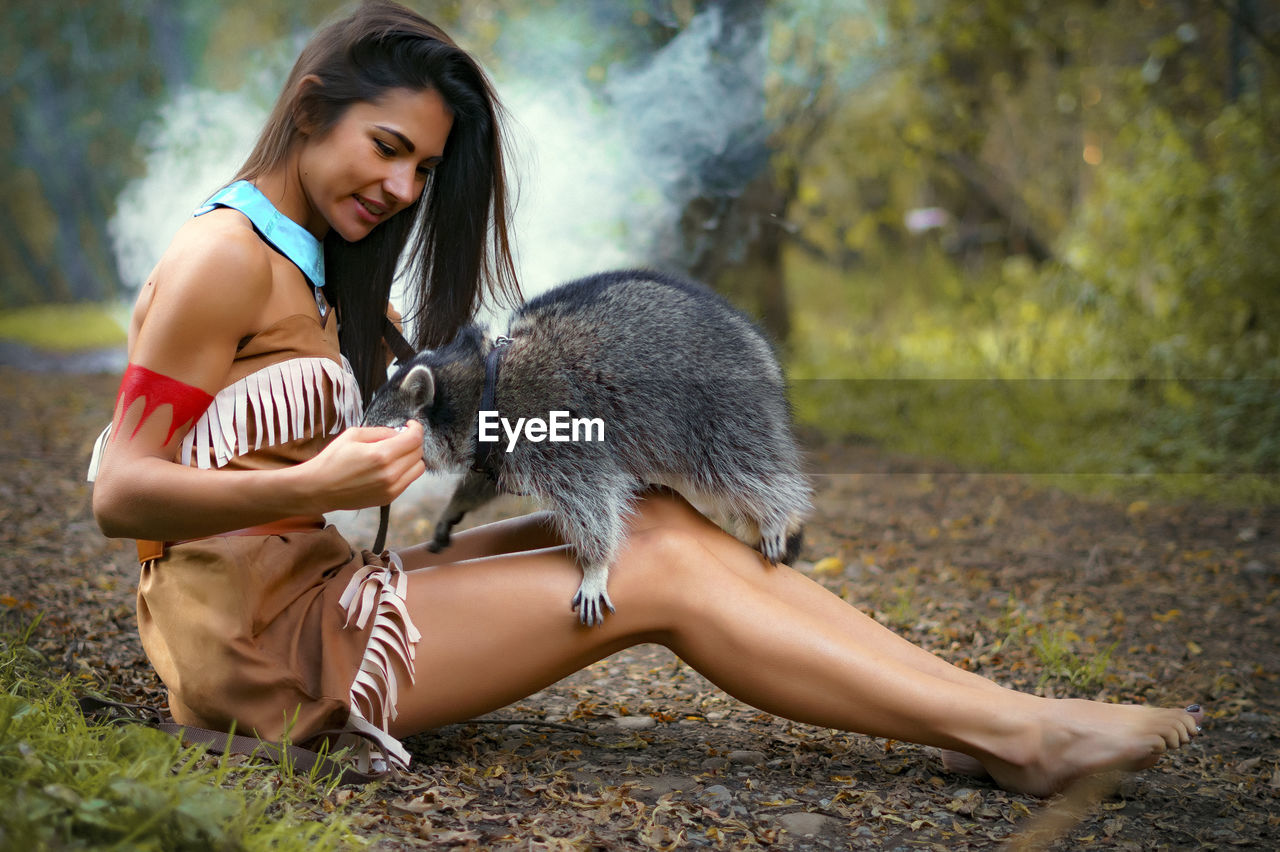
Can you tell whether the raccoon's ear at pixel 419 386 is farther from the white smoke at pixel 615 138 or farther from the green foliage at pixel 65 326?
the green foliage at pixel 65 326

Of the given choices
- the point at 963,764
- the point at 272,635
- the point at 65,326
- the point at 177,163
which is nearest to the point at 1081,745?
the point at 963,764

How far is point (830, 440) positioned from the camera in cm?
626

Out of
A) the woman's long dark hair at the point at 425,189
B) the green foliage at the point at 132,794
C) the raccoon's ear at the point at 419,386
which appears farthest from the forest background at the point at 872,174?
the green foliage at the point at 132,794

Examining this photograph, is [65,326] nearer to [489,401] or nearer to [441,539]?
[441,539]

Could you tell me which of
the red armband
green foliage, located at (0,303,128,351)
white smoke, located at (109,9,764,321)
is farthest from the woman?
green foliage, located at (0,303,128,351)

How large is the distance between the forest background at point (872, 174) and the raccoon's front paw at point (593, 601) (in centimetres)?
204

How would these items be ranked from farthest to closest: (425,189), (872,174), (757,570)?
(872,174)
(425,189)
(757,570)

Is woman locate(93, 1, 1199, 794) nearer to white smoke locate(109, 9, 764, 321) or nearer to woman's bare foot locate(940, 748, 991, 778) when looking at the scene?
woman's bare foot locate(940, 748, 991, 778)

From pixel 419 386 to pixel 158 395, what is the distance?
2.01ft

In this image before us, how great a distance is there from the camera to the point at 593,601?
191cm

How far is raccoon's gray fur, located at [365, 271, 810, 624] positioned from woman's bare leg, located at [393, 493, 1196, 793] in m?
0.29

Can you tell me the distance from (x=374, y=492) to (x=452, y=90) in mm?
846

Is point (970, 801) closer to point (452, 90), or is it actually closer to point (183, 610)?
point (183, 610)

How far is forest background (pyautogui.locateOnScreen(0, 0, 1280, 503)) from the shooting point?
17.6ft
